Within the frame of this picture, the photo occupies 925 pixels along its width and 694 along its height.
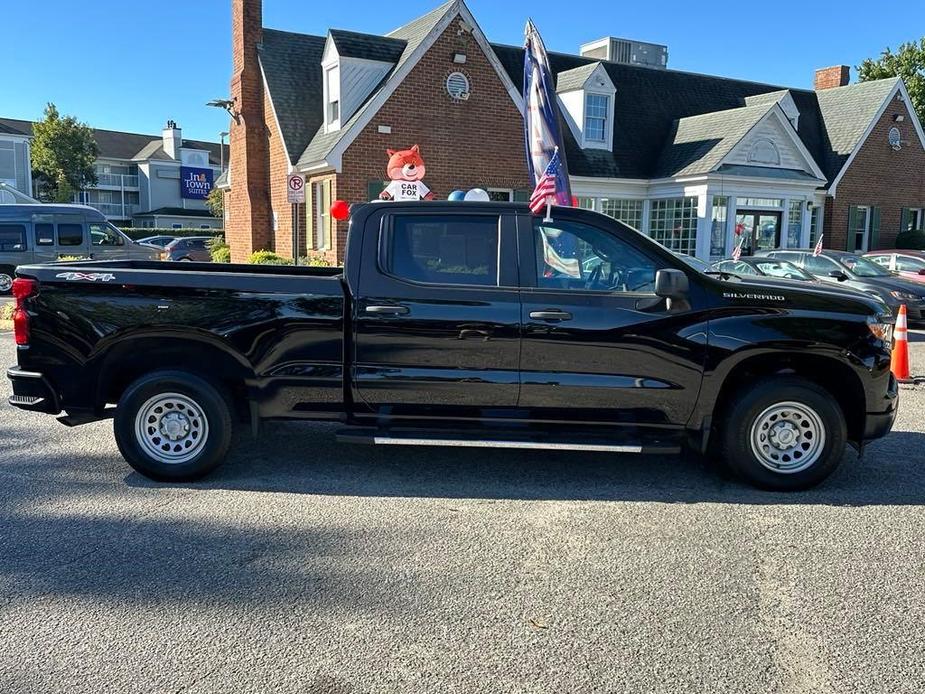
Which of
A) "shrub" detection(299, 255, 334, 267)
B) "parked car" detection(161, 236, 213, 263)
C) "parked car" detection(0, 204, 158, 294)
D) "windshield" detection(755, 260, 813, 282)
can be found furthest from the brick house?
"windshield" detection(755, 260, 813, 282)

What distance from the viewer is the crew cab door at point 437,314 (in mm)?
5082

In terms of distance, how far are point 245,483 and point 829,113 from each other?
28974 millimetres

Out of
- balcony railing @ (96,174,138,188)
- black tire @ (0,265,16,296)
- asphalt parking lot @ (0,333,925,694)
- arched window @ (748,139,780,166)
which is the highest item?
balcony railing @ (96,174,138,188)

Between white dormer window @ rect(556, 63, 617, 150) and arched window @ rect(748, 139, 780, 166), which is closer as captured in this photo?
arched window @ rect(748, 139, 780, 166)

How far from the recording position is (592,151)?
23531 mm

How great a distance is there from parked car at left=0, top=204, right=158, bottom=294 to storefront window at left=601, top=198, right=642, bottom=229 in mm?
13796

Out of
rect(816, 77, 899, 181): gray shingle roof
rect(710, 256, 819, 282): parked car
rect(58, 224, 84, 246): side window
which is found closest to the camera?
rect(710, 256, 819, 282): parked car

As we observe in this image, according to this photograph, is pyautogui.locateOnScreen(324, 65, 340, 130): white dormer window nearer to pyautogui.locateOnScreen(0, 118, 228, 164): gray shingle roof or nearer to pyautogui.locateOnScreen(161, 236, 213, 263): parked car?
pyautogui.locateOnScreen(161, 236, 213, 263): parked car

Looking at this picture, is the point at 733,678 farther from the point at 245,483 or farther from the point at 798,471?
the point at 245,483

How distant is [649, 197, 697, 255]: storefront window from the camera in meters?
22.9

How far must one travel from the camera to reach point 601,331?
199 inches

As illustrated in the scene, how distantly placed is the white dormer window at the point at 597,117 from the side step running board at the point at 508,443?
1980cm

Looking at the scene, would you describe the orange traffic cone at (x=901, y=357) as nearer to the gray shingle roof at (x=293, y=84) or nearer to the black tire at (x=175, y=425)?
the black tire at (x=175, y=425)

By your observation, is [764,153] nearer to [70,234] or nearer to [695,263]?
[695,263]
